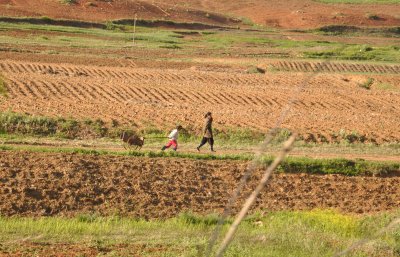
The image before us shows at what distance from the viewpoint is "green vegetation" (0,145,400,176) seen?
63.4 feet

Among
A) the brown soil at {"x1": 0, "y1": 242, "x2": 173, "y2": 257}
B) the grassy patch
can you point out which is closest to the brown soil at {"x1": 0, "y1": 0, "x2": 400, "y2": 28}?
the grassy patch

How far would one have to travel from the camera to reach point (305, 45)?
2618 inches

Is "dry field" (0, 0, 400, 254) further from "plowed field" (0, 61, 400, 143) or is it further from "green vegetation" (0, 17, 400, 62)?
"green vegetation" (0, 17, 400, 62)

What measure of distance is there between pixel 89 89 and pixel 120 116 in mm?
6111

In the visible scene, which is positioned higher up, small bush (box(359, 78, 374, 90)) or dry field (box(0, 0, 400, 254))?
dry field (box(0, 0, 400, 254))

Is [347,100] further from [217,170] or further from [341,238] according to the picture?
[341,238]

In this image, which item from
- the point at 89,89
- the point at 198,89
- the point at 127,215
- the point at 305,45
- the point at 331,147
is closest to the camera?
the point at 127,215

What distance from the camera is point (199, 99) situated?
107 feet

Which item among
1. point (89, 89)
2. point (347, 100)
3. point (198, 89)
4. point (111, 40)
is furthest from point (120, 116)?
point (111, 40)

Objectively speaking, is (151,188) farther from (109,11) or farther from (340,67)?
(109,11)

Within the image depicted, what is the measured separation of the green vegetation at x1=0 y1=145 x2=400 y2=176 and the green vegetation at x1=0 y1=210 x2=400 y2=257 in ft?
21.5

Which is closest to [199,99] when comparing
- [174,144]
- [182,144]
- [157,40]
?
[182,144]

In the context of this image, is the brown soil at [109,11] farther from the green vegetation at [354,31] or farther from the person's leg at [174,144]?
the person's leg at [174,144]

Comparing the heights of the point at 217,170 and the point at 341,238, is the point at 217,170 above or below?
below
